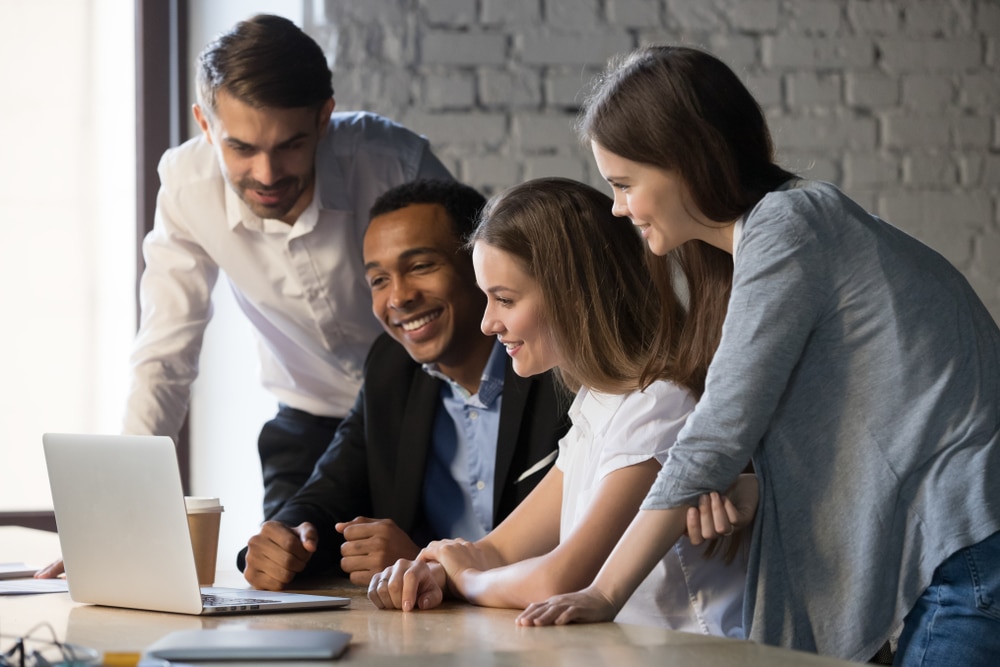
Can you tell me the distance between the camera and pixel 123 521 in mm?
1215

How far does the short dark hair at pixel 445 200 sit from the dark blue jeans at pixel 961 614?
0.94 meters

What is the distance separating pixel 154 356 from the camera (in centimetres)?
226

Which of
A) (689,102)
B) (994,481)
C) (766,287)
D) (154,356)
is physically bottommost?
(154,356)

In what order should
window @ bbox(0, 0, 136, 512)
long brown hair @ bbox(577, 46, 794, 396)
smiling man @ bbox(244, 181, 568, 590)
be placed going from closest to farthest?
1. long brown hair @ bbox(577, 46, 794, 396)
2. smiling man @ bbox(244, 181, 568, 590)
3. window @ bbox(0, 0, 136, 512)

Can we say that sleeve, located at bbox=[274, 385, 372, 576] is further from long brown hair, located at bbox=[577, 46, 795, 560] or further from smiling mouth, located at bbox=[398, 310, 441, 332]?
long brown hair, located at bbox=[577, 46, 795, 560]

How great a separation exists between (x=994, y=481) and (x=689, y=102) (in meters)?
0.46

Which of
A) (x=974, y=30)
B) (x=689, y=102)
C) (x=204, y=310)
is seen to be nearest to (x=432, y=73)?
(x=204, y=310)

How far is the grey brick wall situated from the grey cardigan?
154 centimetres

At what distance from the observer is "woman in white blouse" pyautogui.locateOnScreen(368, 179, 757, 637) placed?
131 centimetres

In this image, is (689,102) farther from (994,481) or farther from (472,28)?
(472,28)

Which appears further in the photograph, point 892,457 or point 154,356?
point 154,356

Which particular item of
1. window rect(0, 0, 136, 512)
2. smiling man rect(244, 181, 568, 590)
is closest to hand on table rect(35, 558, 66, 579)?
smiling man rect(244, 181, 568, 590)

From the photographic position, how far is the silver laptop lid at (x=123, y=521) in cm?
117

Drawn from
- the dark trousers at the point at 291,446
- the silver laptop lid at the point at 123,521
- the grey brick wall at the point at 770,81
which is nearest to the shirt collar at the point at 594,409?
the silver laptop lid at the point at 123,521
